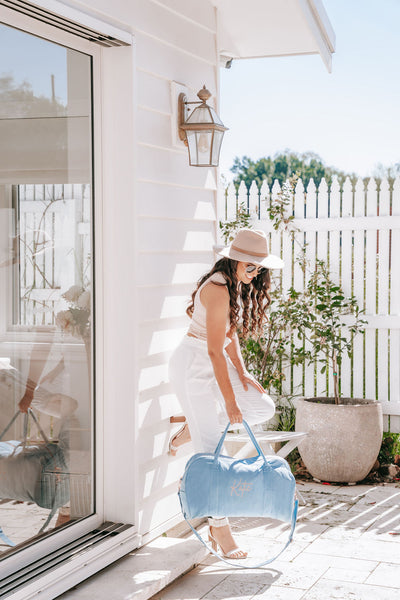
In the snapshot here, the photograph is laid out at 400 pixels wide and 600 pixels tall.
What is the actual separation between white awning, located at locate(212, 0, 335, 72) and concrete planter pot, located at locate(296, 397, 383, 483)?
8.33ft

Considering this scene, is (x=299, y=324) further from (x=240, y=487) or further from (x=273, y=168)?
(x=273, y=168)

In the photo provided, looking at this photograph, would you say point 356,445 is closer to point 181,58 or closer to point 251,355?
point 251,355

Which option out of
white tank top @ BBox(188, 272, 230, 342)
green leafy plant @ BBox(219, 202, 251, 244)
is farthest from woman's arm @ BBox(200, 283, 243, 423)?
green leafy plant @ BBox(219, 202, 251, 244)

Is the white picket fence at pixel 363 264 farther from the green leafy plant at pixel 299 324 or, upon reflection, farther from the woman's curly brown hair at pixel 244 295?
the woman's curly brown hair at pixel 244 295

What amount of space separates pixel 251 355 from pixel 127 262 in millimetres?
2672

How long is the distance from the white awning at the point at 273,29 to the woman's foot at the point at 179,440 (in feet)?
8.38

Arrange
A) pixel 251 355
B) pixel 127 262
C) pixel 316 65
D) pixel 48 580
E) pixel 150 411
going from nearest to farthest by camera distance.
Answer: pixel 48 580, pixel 127 262, pixel 150 411, pixel 251 355, pixel 316 65

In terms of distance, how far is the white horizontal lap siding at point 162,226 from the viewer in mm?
4129

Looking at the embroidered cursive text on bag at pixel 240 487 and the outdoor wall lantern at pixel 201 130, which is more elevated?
the outdoor wall lantern at pixel 201 130

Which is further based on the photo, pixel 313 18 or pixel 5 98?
pixel 313 18

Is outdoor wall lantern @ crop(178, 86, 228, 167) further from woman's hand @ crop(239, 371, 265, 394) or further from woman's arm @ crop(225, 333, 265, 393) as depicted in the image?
woman's hand @ crop(239, 371, 265, 394)

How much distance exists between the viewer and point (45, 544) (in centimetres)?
354

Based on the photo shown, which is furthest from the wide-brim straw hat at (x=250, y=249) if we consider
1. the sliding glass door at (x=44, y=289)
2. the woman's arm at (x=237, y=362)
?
the sliding glass door at (x=44, y=289)

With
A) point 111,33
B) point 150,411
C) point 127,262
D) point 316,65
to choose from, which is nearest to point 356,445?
point 150,411
